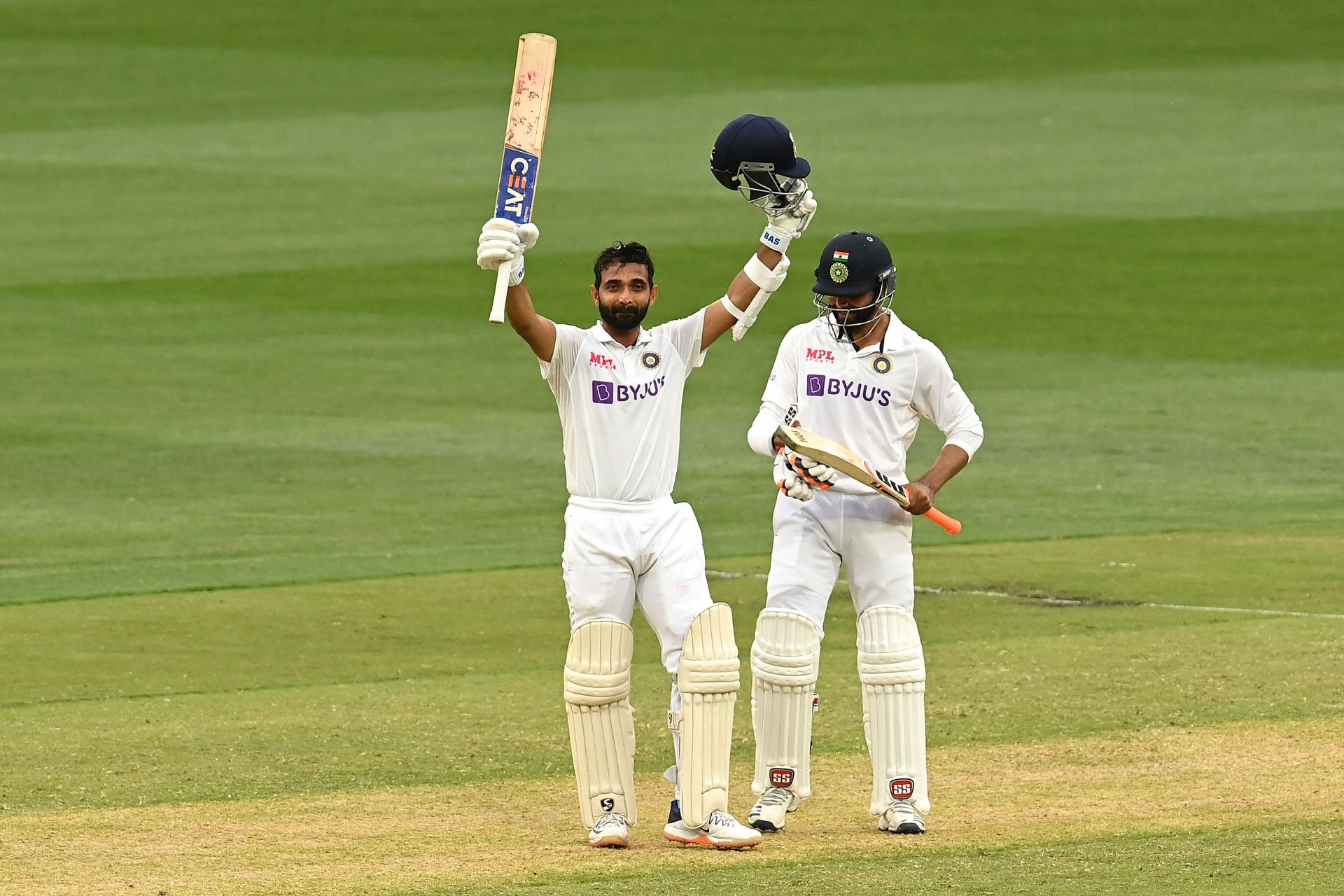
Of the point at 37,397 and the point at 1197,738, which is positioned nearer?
the point at 1197,738

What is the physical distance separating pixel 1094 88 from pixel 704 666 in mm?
30668

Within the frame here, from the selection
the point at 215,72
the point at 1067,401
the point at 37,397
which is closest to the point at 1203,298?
the point at 1067,401

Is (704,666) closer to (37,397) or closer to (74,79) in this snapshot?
(37,397)

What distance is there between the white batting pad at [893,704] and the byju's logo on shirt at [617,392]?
1.10 m

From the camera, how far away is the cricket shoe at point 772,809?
837 centimetres

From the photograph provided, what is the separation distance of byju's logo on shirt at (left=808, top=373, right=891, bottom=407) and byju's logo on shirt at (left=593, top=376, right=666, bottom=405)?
0.64 m

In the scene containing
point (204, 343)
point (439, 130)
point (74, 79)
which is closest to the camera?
point (204, 343)

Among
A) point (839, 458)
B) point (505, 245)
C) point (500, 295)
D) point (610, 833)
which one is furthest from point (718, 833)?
point (505, 245)

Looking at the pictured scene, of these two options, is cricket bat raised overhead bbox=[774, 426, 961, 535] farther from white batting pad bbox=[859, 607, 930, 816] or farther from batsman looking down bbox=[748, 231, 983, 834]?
white batting pad bbox=[859, 607, 930, 816]

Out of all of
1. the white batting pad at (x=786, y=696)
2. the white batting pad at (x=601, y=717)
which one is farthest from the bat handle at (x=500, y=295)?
the white batting pad at (x=786, y=696)

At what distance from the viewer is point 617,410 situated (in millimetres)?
8344

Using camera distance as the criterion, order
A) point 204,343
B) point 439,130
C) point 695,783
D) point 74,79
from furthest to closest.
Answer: point 74,79 < point 439,130 < point 204,343 < point 695,783

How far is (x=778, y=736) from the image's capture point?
8516mm

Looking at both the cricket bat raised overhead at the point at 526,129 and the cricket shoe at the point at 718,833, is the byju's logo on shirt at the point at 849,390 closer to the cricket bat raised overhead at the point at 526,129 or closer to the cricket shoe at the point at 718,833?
the cricket bat raised overhead at the point at 526,129
